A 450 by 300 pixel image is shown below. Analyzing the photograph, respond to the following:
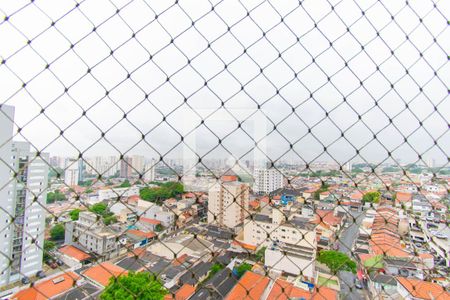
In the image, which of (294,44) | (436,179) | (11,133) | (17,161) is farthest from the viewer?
(436,179)

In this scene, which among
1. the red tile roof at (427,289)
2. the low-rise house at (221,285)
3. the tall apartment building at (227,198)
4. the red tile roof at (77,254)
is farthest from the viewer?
the red tile roof at (77,254)

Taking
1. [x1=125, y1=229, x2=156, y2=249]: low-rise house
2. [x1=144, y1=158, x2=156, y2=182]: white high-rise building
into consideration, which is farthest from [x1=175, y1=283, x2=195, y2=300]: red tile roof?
[x1=144, y1=158, x2=156, y2=182]: white high-rise building

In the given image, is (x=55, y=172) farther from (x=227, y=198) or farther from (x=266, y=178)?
(x=266, y=178)

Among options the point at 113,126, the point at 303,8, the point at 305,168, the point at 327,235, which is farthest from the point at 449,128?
the point at 327,235

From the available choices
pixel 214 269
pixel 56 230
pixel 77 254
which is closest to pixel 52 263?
pixel 56 230

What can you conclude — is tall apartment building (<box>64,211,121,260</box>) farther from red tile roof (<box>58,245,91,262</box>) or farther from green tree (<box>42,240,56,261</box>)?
red tile roof (<box>58,245,91,262</box>)

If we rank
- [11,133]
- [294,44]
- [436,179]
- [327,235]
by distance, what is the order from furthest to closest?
1. [327,235]
2. [436,179]
3. [294,44]
4. [11,133]

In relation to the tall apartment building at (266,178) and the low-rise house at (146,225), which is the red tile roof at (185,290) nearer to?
the low-rise house at (146,225)

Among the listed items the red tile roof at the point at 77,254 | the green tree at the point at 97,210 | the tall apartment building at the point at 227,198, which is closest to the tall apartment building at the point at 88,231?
the green tree at the point at 97,210

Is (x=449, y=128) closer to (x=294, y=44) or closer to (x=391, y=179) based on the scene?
(x=391, y=179)
